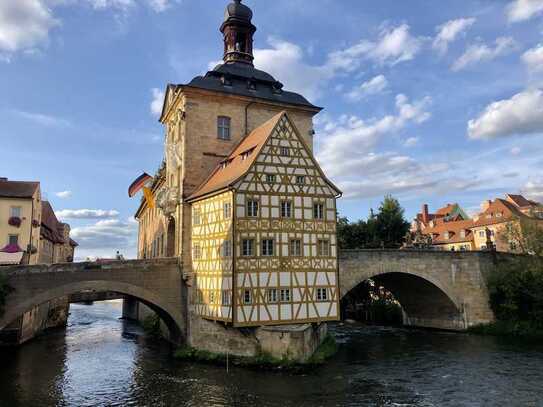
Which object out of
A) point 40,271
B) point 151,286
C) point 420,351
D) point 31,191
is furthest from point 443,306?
point 31,191

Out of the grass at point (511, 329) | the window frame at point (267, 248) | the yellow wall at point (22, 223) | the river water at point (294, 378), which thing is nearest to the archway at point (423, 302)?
the grass at point (511, 329)

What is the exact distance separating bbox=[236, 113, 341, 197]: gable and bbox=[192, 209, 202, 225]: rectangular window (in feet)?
15.0

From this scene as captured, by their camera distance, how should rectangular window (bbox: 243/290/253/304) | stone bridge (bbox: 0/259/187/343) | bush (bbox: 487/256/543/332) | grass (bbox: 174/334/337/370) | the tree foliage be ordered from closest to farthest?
grass (bbox: 174/334/337/370) < rectangular window (bbox: 243/290/253/304) < stone bridge (bbox: 0/259/187/343) < bush (bbox: 487/256/543/332) < the tree foliage

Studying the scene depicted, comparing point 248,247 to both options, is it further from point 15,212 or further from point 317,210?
point 15,212

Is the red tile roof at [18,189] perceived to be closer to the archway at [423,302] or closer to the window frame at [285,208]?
the window frame at [285,208]

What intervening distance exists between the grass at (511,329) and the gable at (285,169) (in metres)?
16.3

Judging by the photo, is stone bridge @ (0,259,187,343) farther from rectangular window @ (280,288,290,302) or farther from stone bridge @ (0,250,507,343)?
rectangular window @ (280,288,290,302)

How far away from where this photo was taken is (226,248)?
69.8ft

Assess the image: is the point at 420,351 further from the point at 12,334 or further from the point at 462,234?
the point at 462,234

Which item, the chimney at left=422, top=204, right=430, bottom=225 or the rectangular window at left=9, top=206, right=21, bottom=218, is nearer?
the rectangular window at left=9, top=206, right=21, bottom=218

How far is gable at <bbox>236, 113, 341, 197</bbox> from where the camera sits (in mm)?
21453

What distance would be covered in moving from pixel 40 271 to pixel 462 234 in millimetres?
50380

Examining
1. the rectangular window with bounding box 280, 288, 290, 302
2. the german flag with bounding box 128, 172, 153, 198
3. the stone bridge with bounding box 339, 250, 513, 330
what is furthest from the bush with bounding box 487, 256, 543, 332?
the german flag with bounding box 128, 172, 153, 198

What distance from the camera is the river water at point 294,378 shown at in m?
16.5
